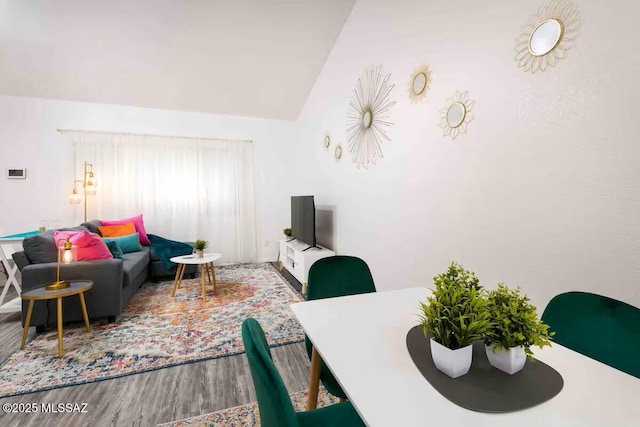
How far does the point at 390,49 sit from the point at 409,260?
6.60 ft

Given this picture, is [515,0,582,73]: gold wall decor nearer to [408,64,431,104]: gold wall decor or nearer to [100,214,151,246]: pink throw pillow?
[408,64,431,104]: gold wall decor

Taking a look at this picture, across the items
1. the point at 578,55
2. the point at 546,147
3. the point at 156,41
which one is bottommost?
the point at 546,147

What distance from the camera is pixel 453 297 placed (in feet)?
2.70

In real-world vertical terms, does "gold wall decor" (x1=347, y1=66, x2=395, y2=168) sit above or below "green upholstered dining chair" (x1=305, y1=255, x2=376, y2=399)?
above

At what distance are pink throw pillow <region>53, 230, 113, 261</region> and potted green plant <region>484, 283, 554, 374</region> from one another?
3270 millimetres

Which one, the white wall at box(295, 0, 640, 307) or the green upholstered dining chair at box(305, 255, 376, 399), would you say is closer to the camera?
the white wall at box(295, 0, 640, 307)

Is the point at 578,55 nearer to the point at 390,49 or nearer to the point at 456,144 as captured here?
the point at 456,144

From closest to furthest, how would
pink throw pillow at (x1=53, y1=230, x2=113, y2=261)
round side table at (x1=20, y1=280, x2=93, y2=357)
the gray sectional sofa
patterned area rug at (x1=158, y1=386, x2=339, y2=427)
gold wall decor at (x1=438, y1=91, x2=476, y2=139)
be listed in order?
patterned area rug at (x1=158, y1=386, x2=339, y2=427), gold wall decor at (x1=438, y1=91, x2=476, y2=139), round side table at (x1=20, y1=280, x2=93, y2=357), the gray sectional sofa, pink throw pillow at (x1=53, y1=230, x2=113, y2=261)

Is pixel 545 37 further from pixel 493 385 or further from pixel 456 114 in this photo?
pixel 493 385

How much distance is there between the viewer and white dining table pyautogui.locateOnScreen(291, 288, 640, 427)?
636 mm

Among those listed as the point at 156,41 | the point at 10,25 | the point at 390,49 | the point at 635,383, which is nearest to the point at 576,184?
the point at 635,383

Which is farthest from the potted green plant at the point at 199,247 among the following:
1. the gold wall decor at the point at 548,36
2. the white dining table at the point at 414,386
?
the gold wall decor at the point at 548,36

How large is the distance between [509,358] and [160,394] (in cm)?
196

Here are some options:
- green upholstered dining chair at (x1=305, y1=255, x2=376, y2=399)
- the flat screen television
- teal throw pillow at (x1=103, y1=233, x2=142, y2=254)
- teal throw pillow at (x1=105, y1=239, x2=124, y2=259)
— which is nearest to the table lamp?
teal throw pillow at (x1=105, y1=239, x2=124, y2=259)
